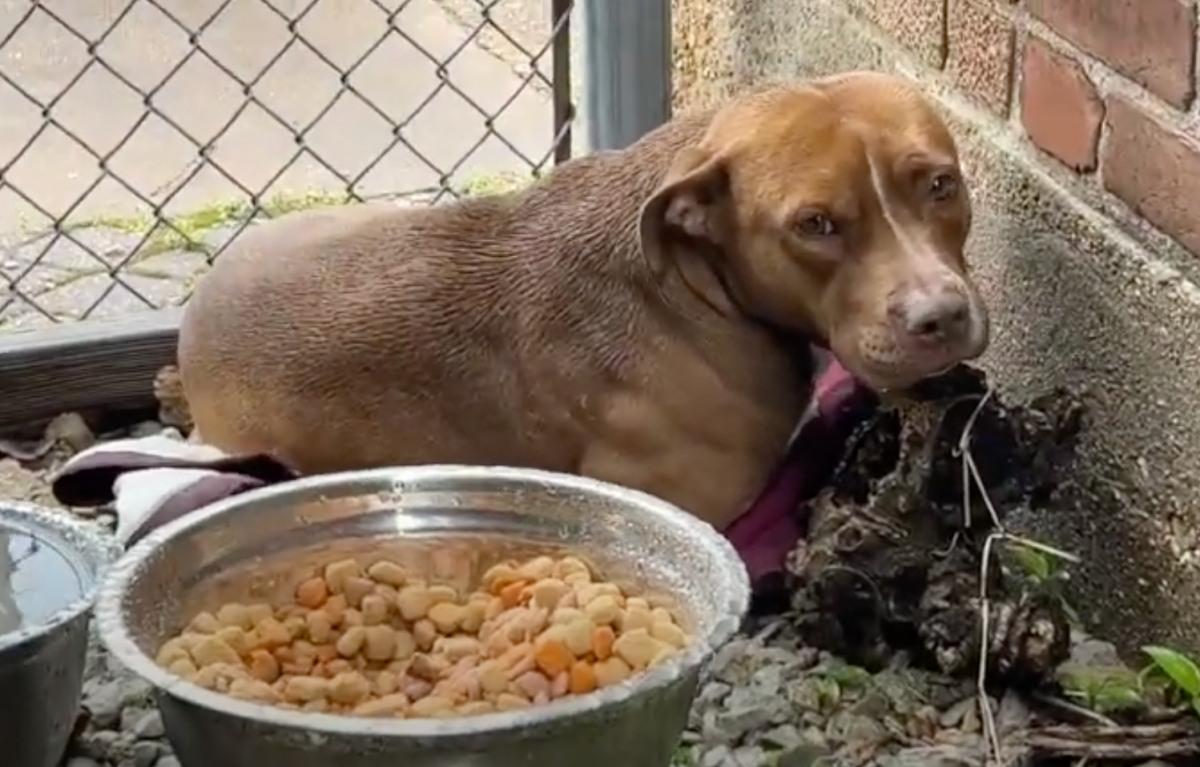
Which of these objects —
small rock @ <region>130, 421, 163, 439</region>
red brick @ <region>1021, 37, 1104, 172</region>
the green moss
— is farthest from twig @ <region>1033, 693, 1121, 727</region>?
the green moss

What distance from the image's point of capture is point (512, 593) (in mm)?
2043

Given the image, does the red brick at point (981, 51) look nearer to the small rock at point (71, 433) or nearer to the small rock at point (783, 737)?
the small rock at point (783, 737)

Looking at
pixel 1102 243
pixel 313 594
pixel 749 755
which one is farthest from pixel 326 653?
pixel 1102 243

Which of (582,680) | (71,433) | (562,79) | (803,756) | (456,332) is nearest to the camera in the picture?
(582,680)

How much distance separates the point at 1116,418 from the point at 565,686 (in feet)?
2.47

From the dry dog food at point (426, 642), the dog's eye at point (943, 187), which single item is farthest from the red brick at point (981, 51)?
the dry dog food at point (426, 642)

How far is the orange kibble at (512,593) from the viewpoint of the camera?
2.04 metres

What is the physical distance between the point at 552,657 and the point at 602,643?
0.05 meters

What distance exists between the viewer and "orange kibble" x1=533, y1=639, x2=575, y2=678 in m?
1.88

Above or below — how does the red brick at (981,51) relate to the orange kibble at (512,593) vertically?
above

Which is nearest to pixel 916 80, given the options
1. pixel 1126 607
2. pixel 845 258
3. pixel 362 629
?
pixel 845 258

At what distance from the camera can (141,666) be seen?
1750 mm

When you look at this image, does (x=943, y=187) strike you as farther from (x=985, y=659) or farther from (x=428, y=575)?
(x=428, y=575)

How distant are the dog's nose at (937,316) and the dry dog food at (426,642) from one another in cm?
42
